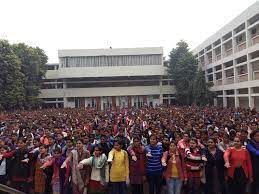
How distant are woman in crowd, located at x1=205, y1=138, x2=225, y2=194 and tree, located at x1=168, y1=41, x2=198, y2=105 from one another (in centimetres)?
3355

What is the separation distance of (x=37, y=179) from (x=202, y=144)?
347 centimetres

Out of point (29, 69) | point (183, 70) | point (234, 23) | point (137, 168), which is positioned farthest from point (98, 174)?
point (29, 69)

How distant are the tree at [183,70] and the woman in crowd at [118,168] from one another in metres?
34.3

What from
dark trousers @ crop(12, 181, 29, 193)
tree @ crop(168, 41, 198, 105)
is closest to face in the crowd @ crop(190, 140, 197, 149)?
dark trousers @ crop(12, 181, 29, 193)

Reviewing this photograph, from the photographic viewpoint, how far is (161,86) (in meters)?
48.0

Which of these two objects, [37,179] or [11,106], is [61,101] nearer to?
[11,106]

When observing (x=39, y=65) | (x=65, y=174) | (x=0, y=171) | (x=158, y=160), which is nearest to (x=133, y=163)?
(x=158, y=160)

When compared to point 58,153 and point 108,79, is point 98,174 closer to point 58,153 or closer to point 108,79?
point 58,153

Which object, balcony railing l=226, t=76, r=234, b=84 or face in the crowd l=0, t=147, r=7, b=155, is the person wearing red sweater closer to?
face in the crowd l=0, t=147, r=7, b=155

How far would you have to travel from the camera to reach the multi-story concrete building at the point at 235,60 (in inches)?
1077

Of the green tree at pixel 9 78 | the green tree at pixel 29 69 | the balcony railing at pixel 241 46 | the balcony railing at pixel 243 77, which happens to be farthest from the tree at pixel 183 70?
the green tree at pixel 9 78

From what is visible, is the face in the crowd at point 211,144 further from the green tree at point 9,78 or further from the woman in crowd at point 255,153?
the green tree at point 9,78

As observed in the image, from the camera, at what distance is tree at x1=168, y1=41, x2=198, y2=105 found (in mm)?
41500

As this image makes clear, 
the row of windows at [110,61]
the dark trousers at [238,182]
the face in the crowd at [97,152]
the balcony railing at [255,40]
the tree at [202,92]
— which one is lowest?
the dark trousers at [238,182]
